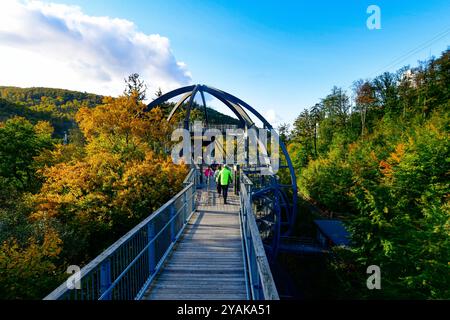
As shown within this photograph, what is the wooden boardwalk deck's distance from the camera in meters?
4.53

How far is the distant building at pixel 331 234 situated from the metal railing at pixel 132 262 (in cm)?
1642

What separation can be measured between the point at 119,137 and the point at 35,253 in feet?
28.6

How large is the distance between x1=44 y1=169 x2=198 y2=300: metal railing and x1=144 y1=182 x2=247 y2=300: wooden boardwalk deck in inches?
9.9

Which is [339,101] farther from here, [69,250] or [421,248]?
[69,250]

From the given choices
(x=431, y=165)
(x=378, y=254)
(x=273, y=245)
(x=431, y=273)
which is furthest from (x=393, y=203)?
(x=273, y=245)

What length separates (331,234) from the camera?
21.1 metres

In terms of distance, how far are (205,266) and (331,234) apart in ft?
60.8

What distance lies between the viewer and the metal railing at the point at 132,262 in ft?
9.09

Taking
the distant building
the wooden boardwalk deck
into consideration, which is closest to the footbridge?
the wooden boardwalk deck

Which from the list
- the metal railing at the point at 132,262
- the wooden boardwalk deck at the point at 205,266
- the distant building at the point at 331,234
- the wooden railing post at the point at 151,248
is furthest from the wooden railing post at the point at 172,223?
the distant building at the point at 331,234

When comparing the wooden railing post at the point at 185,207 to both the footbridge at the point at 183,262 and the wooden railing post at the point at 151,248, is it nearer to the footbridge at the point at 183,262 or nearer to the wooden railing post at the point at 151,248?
the footbridge at the point at 183,262

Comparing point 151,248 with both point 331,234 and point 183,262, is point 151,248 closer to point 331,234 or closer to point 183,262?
point 183,262

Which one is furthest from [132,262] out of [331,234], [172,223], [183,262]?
[331,234]
